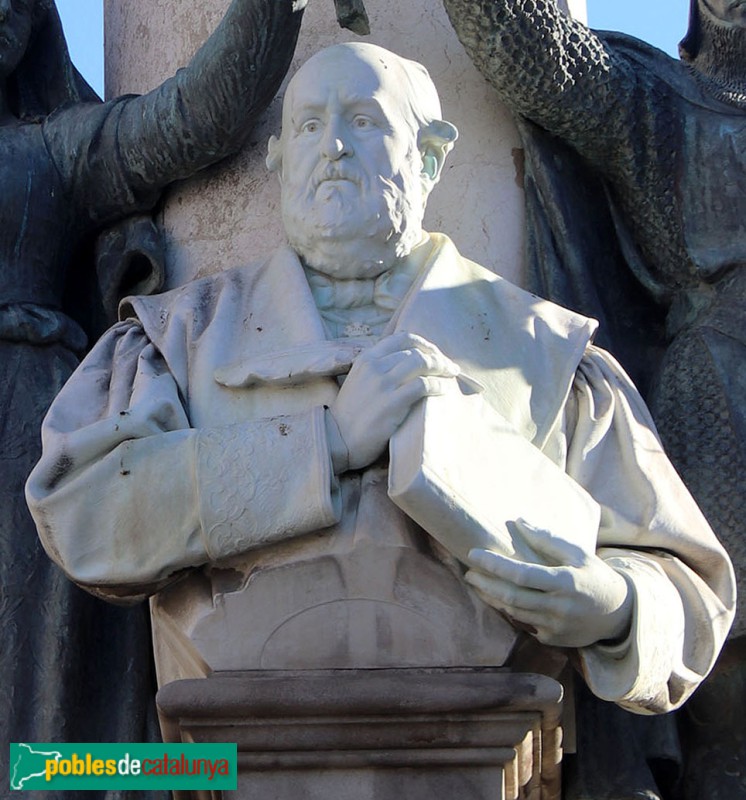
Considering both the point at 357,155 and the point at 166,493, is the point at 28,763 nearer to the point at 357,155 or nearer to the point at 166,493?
the point at 166,493

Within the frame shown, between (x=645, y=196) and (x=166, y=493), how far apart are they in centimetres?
181

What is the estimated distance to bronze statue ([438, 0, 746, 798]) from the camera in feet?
23.3

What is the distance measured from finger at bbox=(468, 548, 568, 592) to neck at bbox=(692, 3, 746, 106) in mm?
1959

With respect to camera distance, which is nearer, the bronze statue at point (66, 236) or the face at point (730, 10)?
the bronze statue at point (66, 236)

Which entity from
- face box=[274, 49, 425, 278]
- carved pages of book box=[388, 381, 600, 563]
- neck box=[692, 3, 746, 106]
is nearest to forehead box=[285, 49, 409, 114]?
face box=[274, 49, 425, 278]

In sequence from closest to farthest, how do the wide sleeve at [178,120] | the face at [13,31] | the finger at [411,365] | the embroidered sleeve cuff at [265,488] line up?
the embroidered sleeve cuff at [265,488]
the finger at [411,365]
the wide sleeve at [178,120]
the face at [13,31]

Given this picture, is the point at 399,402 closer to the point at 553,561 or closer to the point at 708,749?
the point at 553,561

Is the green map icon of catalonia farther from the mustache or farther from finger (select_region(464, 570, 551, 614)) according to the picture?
the mustache

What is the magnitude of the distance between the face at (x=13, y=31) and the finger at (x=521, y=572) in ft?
7.36

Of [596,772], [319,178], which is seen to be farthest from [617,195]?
[596,772]

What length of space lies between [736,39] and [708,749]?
1.91 meters

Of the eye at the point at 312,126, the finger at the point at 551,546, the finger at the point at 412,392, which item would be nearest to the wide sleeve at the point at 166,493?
the finger at the point at 412,392

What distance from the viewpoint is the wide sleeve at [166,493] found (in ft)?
20.0

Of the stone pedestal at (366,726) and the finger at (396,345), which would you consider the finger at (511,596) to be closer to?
the stone pedestal at (366,726)
